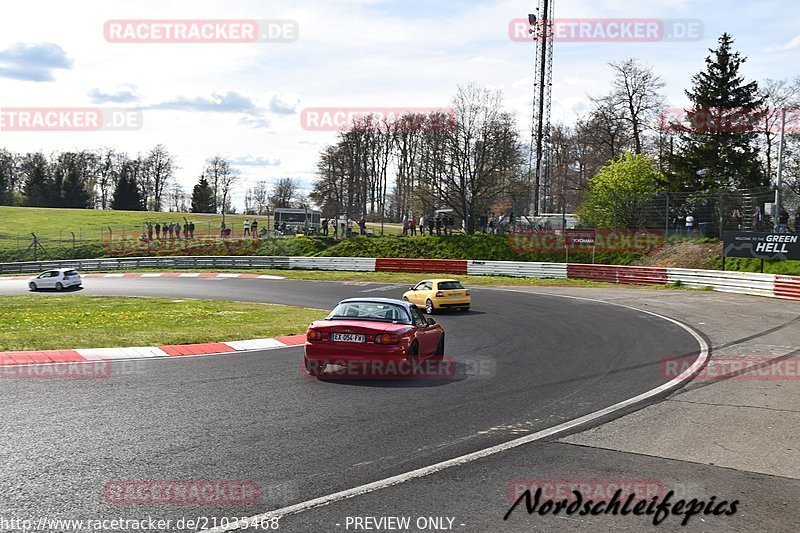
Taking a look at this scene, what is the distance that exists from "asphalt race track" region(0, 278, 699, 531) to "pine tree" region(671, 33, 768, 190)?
37509 millimetres

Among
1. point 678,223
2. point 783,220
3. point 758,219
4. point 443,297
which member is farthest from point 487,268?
point 443,297

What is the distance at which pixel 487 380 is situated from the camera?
11.1 metres

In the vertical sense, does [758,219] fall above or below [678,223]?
above

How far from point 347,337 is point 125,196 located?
370ft

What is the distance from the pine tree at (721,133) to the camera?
158 ft

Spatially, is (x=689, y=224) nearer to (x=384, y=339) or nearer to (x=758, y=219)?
(x=758, y=219)

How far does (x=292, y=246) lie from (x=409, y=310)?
41.3m

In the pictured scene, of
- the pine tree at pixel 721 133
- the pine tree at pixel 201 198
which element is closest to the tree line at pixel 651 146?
the pine tree at pixel 721 133

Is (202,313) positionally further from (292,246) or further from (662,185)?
(662,185)

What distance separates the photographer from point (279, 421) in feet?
26.3

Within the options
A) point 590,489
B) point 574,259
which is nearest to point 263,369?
point 590,489

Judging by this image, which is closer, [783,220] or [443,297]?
[443,297]

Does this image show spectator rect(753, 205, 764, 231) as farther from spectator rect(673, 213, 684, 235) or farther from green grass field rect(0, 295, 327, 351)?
green grass field rect(0, 295, 327, 351)

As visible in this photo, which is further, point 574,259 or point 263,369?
point 574,259
